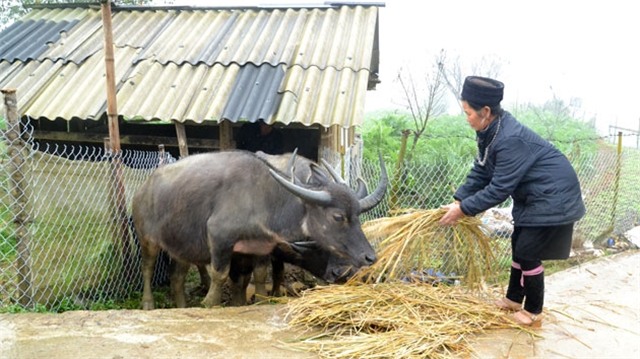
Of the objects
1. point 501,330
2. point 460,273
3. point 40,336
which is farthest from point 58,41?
point 501,330

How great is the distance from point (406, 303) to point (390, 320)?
0.35 meters

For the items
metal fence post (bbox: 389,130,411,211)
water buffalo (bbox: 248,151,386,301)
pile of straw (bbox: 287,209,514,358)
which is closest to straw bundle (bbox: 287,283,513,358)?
pile of straw (bbox: 287,209,514,358)

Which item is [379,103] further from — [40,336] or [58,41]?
[40,336]

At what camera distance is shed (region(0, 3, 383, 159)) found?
6852mm

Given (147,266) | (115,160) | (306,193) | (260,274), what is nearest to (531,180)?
(306,193)

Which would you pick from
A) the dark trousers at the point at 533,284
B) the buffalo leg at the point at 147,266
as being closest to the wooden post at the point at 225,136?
the buffalo leg at the point at 147,266

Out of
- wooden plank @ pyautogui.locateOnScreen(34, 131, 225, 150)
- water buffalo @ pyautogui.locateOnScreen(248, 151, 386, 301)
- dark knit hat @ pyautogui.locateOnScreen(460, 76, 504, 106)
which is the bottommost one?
water buffalo @ pyautogui.locateOnScreen(248, 151, 386, 301)

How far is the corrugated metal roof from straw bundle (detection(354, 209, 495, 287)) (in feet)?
7.45

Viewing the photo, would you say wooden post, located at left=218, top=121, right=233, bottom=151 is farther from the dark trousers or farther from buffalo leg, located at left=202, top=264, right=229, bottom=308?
the dark trousers

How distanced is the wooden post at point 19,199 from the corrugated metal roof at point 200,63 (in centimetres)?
→ 283

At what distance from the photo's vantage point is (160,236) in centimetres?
528

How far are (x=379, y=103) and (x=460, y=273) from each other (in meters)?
49.6

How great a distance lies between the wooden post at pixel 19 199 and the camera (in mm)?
3857

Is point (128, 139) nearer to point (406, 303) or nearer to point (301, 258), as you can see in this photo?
point (301, 258)
